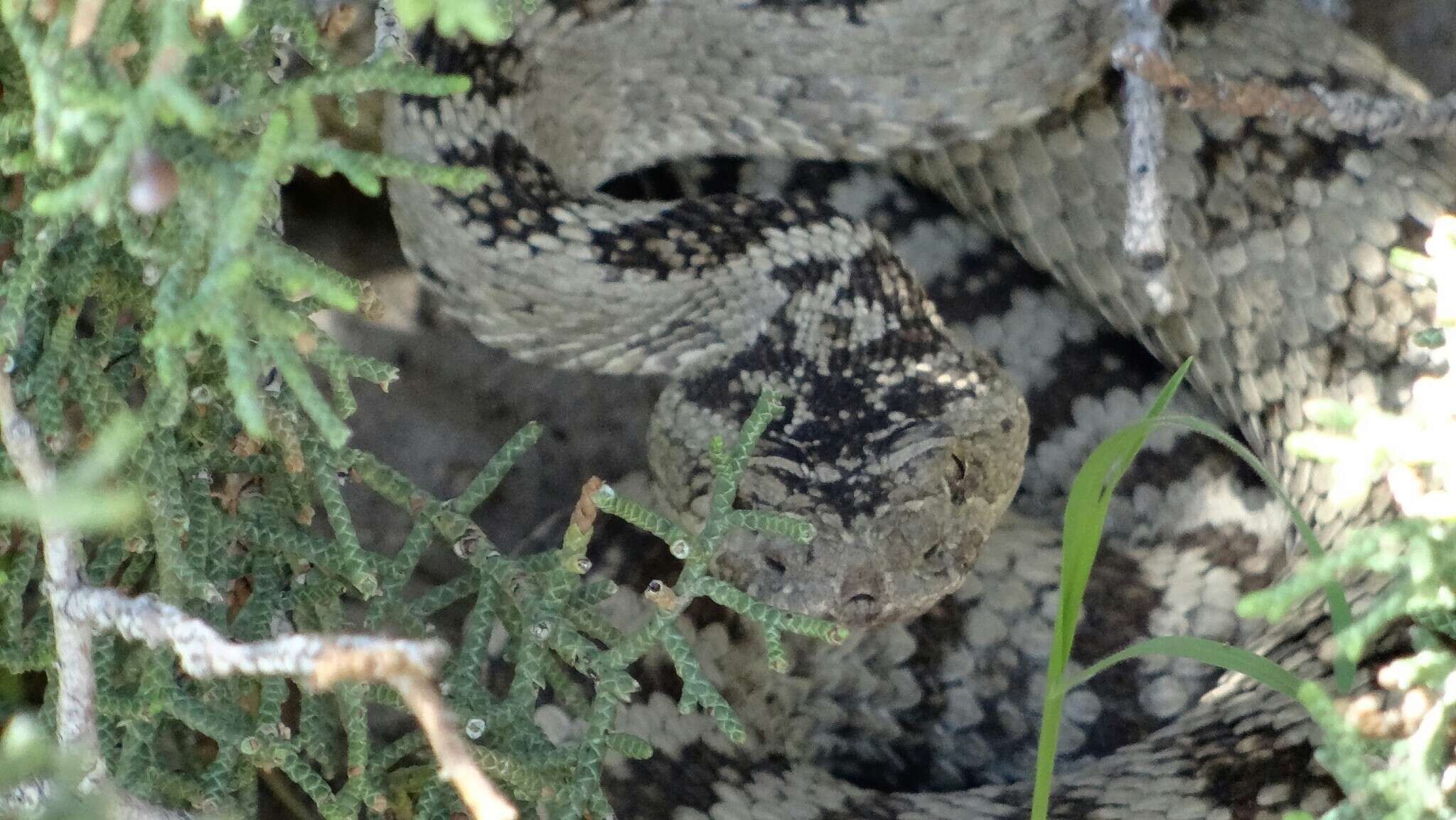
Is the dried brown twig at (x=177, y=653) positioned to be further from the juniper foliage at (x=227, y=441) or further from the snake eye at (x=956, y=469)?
the snake eye at (x=956, y=469)

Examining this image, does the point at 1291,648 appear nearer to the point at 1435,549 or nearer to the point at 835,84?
the point at 1435,549

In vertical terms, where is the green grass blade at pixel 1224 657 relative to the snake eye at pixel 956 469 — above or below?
below

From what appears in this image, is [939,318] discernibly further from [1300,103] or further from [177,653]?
[177,653]

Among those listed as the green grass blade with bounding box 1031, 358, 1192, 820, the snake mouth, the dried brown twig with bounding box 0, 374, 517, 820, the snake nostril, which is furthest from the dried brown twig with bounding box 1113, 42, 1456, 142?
the dried brown twig with bounding box 0, 374, 517, 820

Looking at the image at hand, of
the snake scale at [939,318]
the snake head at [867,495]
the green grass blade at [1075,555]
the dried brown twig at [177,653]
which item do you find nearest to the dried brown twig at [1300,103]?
the snake scale at [939,318]

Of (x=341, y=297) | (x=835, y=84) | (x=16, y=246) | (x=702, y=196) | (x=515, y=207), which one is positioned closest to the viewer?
(x=341, y=297)

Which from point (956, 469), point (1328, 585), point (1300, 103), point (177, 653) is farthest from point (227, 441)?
point (1300, 103)

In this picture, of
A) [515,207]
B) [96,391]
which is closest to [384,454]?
[515,207]
